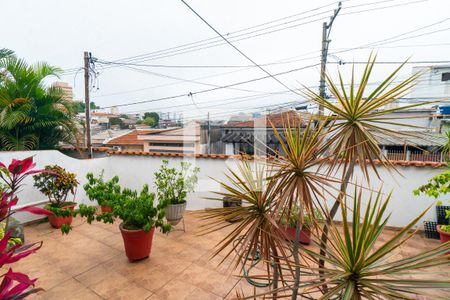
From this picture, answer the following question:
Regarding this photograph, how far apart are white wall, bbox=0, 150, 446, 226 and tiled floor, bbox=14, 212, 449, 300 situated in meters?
0.58

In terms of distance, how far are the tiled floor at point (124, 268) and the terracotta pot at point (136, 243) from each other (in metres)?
0.12

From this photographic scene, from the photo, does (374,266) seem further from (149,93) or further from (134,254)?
(149,93)

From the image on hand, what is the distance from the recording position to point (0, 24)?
4406mm

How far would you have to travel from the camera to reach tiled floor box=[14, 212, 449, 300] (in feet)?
7.80

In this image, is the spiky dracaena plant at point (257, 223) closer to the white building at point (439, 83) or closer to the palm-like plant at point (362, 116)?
the palm-like plant at point (362, 116)

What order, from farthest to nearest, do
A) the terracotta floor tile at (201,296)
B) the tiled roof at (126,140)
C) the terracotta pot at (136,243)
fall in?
the tiled roof at (126,140) → the terracotta pot at (136,243) → the terracotta floor tile at (201,296)

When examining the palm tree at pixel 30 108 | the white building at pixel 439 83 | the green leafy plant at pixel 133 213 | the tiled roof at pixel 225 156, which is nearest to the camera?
the green leafy plant at pixel 133 213

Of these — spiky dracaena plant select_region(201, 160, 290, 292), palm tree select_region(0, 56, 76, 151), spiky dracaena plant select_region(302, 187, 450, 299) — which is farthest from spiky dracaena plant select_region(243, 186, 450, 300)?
palm tree select_region(0, 56, 76, 151)

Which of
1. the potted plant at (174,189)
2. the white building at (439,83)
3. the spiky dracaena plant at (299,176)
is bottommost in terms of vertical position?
the potted plant at (174,189)

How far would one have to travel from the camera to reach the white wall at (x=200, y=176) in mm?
3840

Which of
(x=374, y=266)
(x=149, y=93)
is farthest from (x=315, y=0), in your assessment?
(x=149, y=93)

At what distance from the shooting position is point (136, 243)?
287 centimetres

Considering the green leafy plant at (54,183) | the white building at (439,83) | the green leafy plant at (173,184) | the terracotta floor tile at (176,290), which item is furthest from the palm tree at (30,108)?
the white building at (439,83)

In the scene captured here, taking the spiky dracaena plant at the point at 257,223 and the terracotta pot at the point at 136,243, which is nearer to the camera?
the spiky dracaena plant at the point at 257,223
